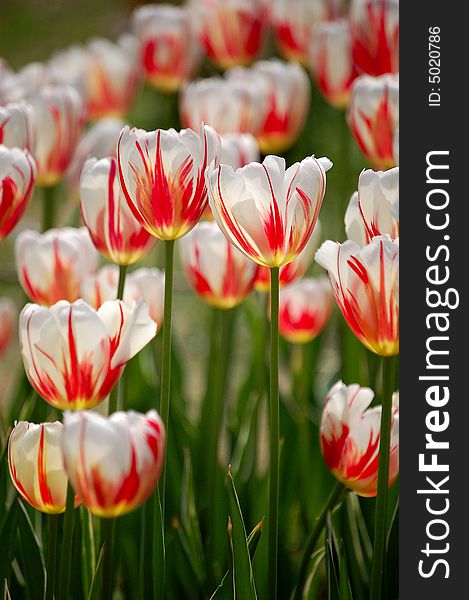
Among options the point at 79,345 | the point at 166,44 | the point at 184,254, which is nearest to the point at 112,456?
the point at 79,345

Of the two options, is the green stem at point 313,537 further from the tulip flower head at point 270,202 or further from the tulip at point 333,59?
the tulip at point 333,59

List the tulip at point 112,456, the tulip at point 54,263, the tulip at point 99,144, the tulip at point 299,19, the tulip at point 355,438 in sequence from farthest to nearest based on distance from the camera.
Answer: the tulip at point 299,19
the tulip at point 99,144
the tulip at point 54,263
the tulip at point 355,438
the tulip at point 112,456

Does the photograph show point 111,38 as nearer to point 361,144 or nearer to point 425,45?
point 361,144

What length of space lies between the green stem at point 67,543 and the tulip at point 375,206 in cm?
17

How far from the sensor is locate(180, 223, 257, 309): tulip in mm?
590

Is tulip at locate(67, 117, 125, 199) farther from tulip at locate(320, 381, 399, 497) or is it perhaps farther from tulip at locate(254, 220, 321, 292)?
tulip at locate(320, 381, 399, 497)

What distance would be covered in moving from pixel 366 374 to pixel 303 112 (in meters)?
0.21

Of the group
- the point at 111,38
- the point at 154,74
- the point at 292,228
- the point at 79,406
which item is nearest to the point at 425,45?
the point at 292,228

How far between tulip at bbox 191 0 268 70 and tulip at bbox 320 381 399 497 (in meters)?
0.47

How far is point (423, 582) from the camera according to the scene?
422 mm

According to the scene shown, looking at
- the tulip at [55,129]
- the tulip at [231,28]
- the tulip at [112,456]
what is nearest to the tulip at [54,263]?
the tulip at [55,129]

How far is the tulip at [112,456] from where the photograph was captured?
0.34 meters

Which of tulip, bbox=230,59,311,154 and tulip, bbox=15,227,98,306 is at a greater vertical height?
tulip, bbox=230,59,311,154

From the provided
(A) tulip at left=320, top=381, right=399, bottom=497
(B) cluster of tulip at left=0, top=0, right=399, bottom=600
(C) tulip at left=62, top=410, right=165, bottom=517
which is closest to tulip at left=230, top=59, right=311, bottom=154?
(B) cluster of tulip at left=0, top=0, right=399, bottom=600
